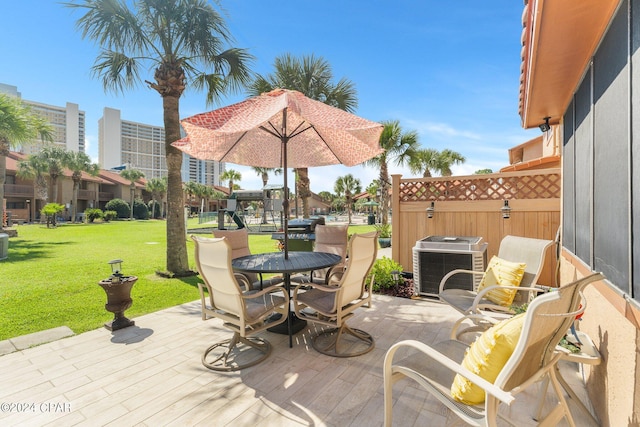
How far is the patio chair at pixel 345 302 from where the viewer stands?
9.12 feet

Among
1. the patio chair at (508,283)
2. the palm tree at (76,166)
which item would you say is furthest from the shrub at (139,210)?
the patio chair at (508,283)

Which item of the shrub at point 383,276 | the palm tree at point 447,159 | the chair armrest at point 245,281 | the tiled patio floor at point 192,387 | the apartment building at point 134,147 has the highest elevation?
the apartment building at point 134,147

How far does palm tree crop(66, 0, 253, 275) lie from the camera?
560cm

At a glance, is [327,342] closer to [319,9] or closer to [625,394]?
[625,394]

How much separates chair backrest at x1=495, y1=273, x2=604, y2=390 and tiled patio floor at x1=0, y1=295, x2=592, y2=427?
89 centimetres

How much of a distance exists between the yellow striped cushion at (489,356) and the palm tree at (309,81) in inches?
380

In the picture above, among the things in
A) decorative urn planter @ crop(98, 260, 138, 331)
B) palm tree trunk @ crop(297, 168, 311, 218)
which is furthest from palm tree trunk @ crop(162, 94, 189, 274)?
palm tree trunk @ crop(297, 168, 311, 218)

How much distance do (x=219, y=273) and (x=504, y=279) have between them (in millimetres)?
2991

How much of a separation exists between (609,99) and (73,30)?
808 cm

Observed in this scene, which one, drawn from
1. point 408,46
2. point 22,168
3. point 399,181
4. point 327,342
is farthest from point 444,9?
point 22,168

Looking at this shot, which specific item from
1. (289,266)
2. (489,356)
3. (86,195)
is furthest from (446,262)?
(86,195)

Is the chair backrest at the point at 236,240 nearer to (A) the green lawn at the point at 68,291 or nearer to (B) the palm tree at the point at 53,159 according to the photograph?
(A) the green lawn at the point at 68,291

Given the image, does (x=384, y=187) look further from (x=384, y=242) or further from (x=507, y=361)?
(x=507, y=361)

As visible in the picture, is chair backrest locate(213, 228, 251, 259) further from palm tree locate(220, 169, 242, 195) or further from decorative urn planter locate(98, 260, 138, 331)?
palm tree locate(220, 169, 242, 195)
